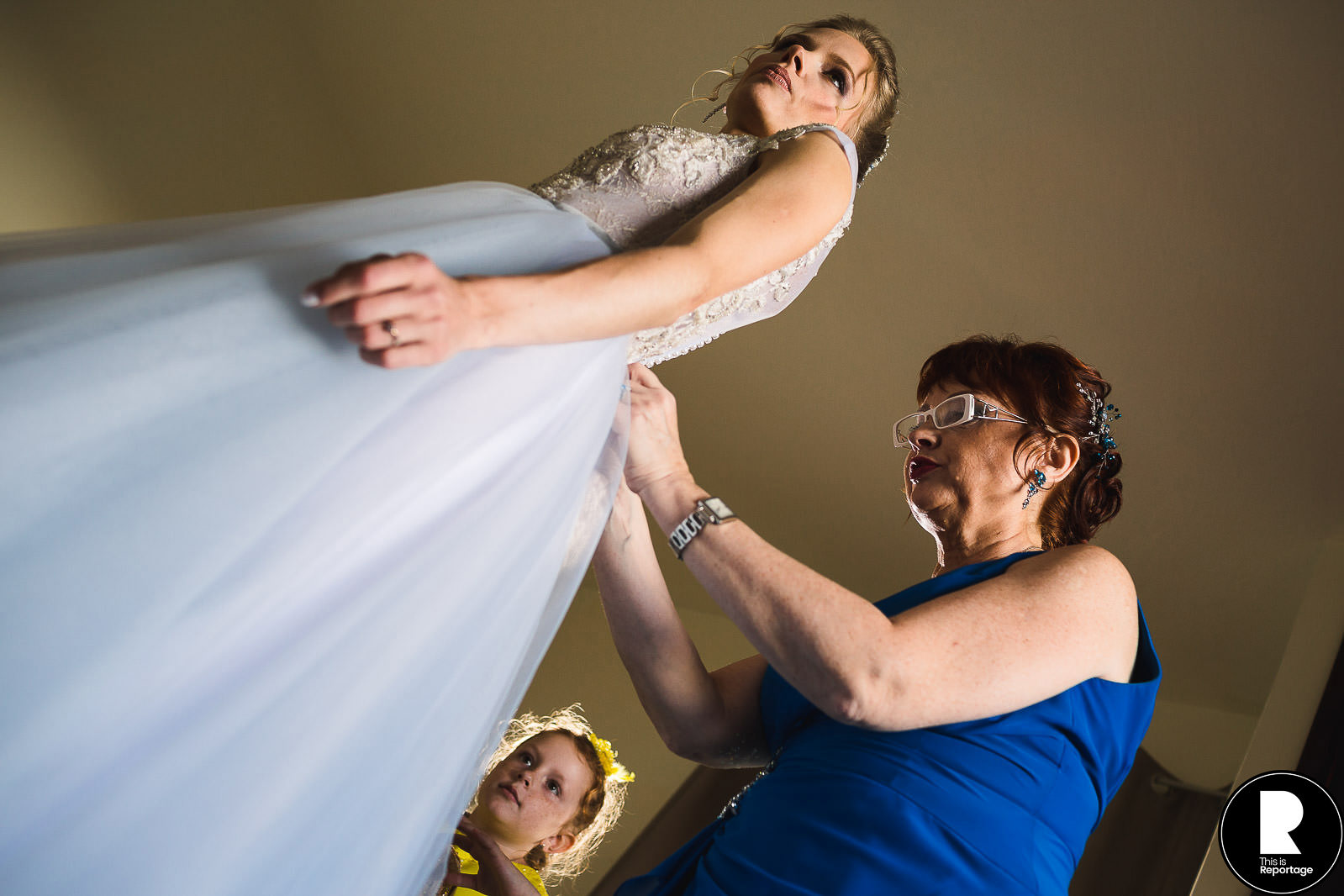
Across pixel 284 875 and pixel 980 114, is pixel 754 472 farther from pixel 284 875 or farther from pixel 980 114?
pixel 284 875

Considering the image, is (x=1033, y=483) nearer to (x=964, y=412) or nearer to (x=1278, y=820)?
(x=964, y=412)

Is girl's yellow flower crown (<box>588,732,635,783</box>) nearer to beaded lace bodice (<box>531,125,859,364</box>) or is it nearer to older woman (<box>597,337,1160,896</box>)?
older woman (<box>597,337,1160,896</box>)

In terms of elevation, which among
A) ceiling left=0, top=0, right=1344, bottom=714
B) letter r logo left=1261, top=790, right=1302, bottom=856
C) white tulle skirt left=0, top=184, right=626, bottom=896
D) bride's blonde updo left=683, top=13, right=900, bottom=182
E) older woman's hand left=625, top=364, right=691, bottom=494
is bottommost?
white tulle skirt left=0, top=184, right=626, bottom=896

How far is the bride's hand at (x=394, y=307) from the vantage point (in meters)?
0.52

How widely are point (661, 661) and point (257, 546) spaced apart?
630 millimetres

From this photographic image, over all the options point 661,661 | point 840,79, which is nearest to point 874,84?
point 840,79

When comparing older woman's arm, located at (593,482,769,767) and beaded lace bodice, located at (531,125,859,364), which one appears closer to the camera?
beaded lace bodice, located at (531,125,859,364)

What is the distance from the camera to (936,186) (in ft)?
8.50

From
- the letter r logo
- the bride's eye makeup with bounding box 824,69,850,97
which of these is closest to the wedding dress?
the bride's eye makeup with bounding box 824,69,850,97

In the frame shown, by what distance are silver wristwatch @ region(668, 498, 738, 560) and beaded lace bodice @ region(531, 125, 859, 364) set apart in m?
0.17

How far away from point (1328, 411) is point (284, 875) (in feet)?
9.25

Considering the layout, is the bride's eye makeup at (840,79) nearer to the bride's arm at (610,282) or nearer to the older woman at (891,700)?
the bride's arm at (610,282)

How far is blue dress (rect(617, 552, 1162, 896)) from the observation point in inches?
33.2

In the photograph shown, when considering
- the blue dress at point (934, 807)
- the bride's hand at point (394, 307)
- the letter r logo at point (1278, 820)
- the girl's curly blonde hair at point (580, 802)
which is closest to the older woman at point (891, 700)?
the blue dress at point (934, 807)
